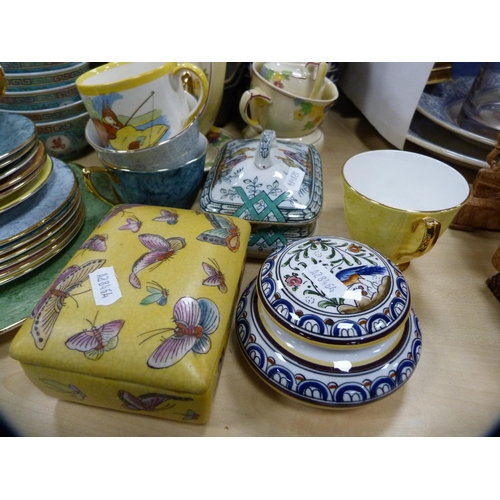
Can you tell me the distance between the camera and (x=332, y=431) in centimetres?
55

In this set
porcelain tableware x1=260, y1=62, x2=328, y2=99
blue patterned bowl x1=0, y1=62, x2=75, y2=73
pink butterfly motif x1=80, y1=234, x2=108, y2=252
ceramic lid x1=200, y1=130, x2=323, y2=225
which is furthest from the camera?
porcelain tableware x1=260, y1=62, x2=328, y2=99

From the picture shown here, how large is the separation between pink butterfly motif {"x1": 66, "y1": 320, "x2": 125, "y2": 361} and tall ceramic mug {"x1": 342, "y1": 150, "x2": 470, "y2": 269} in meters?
0.43

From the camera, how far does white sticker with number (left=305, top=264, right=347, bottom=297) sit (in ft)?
1.69

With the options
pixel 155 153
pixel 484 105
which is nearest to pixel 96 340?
pixel 155 153

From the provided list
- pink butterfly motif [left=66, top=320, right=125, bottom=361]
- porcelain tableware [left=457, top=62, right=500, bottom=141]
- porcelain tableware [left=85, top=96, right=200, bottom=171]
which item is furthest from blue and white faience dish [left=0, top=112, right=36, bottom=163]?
porcelain tableware [left=457, top=62, right=500, bottom=141]

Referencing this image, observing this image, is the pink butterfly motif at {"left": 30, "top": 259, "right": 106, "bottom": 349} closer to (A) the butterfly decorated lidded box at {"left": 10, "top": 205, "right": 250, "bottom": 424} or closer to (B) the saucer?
(A) the butterfly decorated lidded box at {"left": 10, "top": 205, "right": 250, "bottom": 424}

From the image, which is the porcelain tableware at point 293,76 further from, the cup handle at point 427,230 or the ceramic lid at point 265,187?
the cup handle at point 427,230

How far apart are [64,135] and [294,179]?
0.60 meters

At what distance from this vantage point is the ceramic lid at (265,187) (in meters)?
0.69

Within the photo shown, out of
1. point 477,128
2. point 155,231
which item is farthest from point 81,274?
point 477,128

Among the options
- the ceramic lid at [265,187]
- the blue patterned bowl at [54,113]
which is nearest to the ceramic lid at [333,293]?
the ceramic lid at [265,187]

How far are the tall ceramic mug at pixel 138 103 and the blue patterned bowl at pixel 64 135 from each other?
0.25 m

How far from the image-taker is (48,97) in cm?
88

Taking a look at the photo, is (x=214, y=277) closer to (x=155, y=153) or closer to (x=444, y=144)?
(x=155, y=153)
